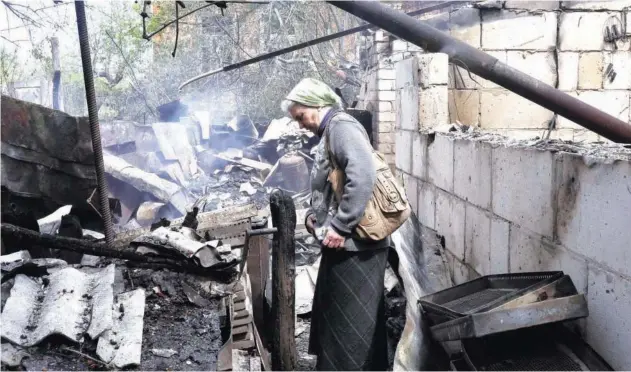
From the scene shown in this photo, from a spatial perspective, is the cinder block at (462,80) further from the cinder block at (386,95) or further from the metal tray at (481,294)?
the cinder block at (386,95)

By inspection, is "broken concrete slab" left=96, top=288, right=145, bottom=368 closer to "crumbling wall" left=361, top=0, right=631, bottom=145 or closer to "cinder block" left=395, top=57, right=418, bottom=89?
"cinder block" left=395, top=57, right=418, bottom=89

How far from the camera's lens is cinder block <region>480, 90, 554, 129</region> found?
6.10 metres

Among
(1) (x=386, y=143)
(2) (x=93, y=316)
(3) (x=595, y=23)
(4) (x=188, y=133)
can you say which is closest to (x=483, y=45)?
(3) (x=595, y=23)

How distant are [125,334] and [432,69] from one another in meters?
3.87

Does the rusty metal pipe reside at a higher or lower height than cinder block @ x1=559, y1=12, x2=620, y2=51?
lower

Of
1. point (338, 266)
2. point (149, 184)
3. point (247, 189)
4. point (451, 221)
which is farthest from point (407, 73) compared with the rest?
point (247, 189)

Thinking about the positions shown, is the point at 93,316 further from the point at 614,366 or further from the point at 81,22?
the point at 614,366

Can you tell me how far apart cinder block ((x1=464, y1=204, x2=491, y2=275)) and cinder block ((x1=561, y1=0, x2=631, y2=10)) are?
3.20 meters

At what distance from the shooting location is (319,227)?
10.2 ft

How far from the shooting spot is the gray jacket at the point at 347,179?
2.87 meters

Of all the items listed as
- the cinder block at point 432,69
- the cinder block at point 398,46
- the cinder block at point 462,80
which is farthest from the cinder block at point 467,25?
the cinder block at point 398,46

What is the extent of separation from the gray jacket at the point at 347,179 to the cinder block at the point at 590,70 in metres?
4.36

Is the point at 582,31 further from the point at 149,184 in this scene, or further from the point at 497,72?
the point at 149,184

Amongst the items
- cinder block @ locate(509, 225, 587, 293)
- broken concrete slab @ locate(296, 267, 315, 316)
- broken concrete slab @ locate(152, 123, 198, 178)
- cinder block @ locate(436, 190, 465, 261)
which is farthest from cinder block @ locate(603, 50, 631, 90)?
broken concrete slab @ locate(152, 123, 198, 178)
